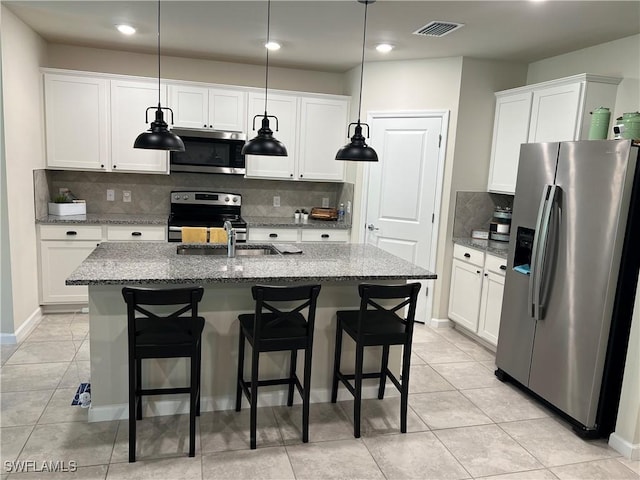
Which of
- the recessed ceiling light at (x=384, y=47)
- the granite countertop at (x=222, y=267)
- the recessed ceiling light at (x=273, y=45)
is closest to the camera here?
the granite countertop at (x=222, y=267)

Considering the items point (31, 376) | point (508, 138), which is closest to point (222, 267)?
point (31, 376)

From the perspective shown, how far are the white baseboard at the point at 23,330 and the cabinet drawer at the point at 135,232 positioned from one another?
95 cm

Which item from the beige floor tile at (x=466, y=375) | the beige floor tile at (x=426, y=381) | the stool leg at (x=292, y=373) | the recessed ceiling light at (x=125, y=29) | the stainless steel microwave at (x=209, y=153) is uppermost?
the recessed ceiling light at (x=125, y=29)

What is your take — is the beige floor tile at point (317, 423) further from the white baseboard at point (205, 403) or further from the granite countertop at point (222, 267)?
the granite countertop at point (222, 267)

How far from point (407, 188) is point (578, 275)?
2171mm

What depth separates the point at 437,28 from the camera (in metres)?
3.61

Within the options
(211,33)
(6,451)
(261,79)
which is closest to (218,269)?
(6,451)

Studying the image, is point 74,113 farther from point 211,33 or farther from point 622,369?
point 622,369

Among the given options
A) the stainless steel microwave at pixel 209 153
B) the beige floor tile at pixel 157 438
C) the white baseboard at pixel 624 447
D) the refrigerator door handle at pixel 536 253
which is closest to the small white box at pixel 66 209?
the stainless steel microwave at pixel 209 153

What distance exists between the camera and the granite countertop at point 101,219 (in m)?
4.47

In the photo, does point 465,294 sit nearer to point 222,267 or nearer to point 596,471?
point 596,471

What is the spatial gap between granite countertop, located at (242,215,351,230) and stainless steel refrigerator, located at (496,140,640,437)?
221 cm

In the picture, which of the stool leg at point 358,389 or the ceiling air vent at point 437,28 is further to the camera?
the ceiling air vent at point 437,28

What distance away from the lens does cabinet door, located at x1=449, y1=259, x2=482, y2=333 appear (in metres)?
4.34
